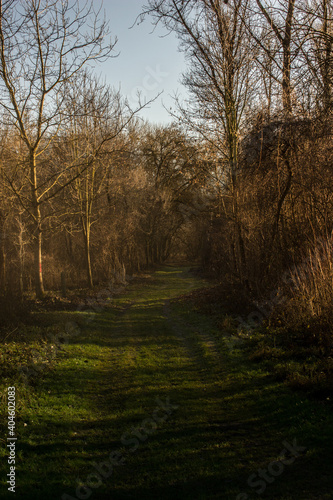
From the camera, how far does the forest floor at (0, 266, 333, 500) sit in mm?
4012

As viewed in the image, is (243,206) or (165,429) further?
(243,206)

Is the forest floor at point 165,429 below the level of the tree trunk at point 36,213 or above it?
below

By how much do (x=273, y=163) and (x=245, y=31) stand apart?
497cm

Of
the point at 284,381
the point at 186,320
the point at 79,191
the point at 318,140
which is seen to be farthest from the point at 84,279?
the point at 284,381

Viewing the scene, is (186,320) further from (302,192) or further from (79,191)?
(79,191)

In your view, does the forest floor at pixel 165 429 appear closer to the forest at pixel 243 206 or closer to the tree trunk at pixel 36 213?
the forest at pixel 243 206

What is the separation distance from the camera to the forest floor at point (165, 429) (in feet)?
13.2

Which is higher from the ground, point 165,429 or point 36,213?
point 36,213

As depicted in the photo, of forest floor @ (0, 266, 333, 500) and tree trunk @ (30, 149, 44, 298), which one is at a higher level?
tree trunk @ (30, 149, 44, 298)

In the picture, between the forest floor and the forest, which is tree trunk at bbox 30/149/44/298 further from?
the forest floor

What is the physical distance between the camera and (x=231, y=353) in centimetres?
843

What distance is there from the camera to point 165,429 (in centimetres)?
529

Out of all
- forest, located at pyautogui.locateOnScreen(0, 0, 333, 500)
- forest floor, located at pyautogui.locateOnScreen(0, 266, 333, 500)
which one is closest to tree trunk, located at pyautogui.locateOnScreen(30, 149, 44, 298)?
forest, located at pyautogui.locateOnScreen(0, 0, 333, 500)

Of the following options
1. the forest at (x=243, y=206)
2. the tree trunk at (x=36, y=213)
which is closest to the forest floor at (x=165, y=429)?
the forest at (x=243, y=206)
